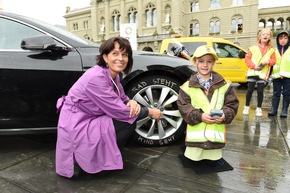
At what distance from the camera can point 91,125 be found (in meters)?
1.85

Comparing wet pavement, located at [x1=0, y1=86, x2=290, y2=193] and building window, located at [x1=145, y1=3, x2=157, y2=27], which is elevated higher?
building window, located at [x1=145, y1=3, x2=157, y2=27]

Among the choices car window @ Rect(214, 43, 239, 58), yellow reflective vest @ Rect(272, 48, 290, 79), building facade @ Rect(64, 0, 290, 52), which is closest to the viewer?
yellow reflective vest @ Rect(272, 48, 290, 79)

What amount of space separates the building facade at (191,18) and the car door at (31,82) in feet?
120

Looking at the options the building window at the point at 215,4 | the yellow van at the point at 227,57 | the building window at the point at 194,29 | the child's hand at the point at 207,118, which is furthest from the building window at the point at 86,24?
the child's hand at the point at 207,118

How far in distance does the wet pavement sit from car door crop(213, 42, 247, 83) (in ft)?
17.7

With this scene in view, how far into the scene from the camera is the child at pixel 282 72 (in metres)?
4.21

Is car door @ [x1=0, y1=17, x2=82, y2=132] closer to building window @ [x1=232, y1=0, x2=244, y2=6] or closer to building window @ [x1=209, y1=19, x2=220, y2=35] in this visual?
building window @ [x1=209, y1=19, x2=220, y2=35]

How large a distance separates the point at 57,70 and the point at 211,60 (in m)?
1.47

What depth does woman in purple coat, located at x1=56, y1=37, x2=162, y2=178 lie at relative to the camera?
182 cm

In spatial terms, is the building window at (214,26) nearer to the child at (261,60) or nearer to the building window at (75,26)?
the building window at (75,26)

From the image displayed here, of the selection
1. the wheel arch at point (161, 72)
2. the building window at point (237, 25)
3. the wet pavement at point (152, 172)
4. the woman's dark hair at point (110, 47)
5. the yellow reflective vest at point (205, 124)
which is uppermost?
the building window at point (237, 25)

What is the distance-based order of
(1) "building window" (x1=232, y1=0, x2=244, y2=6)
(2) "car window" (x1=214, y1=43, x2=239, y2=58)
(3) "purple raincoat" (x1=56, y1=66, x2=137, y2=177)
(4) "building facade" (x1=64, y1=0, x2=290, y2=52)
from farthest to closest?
(1) "building window" (x1=232, y1=0, x2=244, y2=6), (4) "building facade" (x1=64, y1=0, x2=290, y2=52), (2) "car window" (x1=214, y1=43, x2=239, y2=58), (3) "purple raincoat" (x1=56, y1=66, x2=137, y2=177)

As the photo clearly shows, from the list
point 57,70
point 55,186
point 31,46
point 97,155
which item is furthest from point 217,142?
point 31,46

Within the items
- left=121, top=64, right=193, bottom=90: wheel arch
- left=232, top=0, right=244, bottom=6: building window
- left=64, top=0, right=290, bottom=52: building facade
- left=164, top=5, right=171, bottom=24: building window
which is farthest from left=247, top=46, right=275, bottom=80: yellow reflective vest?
left=232, top=0, right=244, bottom=6: building window
